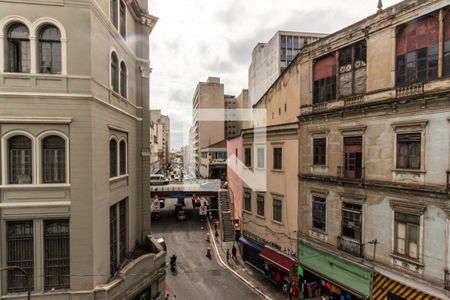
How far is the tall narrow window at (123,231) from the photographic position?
12.9 meters

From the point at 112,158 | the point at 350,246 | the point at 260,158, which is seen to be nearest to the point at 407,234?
the point at 350,246

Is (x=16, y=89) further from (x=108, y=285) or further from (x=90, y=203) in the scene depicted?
(x=108, y=285)

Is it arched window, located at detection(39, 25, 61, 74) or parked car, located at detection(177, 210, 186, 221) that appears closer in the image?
arched window, located at detection(39, 25, 61, 74)

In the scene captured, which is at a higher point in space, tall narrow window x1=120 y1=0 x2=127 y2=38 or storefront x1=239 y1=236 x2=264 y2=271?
tall narrow window x1=120 y1=0 x2=127 y2=38

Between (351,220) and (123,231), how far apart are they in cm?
1252

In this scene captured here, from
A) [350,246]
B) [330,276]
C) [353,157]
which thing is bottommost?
[330,276]

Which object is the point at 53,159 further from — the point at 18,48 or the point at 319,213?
the point at 319,213

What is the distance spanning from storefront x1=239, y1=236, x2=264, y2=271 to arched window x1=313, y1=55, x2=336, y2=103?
1297cm

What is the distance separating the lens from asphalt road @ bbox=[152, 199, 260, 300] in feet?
64.7

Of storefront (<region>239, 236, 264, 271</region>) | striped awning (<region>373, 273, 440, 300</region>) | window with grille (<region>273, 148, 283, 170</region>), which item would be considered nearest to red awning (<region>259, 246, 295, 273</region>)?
storefront (<region>239, 236, 264, 271</region>)

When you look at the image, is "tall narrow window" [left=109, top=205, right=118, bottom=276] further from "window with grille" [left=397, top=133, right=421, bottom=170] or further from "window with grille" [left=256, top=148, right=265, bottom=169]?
"window with grille" [left=397, top=133, right=421, bottom=170]

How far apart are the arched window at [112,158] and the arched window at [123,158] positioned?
77cm

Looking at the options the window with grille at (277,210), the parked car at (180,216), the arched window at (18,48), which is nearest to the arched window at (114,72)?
the arched window at (18,48)

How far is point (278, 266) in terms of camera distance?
1906 centimetres
